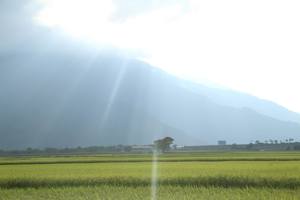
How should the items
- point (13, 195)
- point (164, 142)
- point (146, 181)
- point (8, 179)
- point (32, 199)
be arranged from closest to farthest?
point (32, 199) → point (13, 195) → point (146, 181) → point (8, 179) → point (164, 142)

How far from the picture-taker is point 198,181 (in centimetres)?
2398

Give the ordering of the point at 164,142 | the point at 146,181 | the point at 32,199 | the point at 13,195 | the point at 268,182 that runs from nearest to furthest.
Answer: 1. the point at 32,199
2. the point at 13,195
3. the point at 268,182
4. the point at 146,181
5. the point at 164,142

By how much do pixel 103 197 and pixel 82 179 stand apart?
6.89m

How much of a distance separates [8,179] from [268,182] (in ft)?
54.2

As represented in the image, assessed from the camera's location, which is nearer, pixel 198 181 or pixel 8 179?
pixel 198 181

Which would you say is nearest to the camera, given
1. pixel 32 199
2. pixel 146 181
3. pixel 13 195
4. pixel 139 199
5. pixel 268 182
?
pixel 139 199

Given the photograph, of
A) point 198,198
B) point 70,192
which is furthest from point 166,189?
point 70,192

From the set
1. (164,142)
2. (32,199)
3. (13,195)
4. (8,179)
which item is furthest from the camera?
A: (164,142)

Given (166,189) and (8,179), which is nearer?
(166,189)

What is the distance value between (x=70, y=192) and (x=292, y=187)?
11688 mm

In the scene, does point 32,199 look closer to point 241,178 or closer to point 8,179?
point 8,179

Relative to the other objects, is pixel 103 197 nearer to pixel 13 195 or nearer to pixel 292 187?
pixel 13 195

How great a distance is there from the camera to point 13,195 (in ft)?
70.0

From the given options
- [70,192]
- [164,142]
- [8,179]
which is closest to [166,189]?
[70,192]
